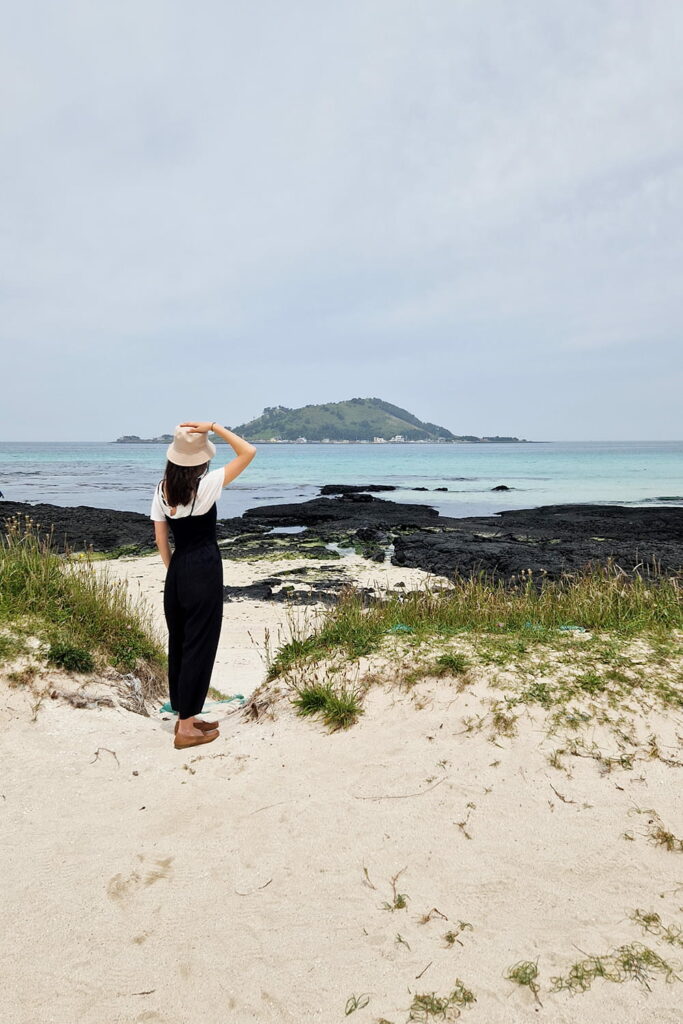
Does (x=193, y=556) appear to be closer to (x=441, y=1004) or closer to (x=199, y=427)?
(x=199, y=427)

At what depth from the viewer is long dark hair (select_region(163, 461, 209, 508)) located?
4.97 metres

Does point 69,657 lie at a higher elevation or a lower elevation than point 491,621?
lower

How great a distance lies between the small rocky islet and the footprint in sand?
11.3 meters

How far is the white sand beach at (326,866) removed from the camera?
9.25ft

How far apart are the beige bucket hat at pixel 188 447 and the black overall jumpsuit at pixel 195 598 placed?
1.51 ft

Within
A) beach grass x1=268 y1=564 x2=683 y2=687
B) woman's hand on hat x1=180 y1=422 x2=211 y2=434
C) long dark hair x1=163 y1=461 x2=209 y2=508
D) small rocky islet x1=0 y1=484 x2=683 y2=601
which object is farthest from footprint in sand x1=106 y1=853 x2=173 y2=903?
small rocky islet x1=0 y1=484 x2=683 y2=601

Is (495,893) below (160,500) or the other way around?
below

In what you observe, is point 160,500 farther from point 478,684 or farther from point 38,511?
point 38,511

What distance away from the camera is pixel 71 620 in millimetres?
6188

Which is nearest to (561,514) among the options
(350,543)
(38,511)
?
(350,543)

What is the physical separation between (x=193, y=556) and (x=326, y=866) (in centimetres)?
274

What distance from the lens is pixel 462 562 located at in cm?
1892

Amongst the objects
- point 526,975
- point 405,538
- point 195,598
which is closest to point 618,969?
point 526,975

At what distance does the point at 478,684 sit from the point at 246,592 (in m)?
11.5
